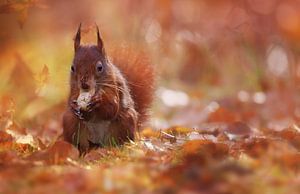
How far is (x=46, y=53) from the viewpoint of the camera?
6746 millimetres

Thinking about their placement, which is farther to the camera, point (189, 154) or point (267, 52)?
point (267, 52)

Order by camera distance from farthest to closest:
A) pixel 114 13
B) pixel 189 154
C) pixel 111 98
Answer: pixel 114 13
pixel 111 98
pixel 189 154

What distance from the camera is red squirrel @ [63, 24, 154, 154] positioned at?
3900 millimetres

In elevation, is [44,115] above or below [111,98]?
below

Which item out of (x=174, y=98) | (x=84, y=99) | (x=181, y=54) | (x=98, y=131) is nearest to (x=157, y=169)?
(x=84, y=99)

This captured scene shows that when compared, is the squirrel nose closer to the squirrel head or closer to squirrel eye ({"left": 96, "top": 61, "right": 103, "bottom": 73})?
the squirrel head

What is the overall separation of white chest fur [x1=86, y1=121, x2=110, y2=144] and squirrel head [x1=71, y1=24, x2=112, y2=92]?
0.60 ft

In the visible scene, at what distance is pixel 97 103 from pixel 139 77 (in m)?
0.61

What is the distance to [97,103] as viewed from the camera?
12.9 ft

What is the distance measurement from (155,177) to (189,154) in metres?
0.41

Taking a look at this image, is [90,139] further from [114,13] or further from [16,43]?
[114,13]

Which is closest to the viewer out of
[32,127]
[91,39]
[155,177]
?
[155,177]

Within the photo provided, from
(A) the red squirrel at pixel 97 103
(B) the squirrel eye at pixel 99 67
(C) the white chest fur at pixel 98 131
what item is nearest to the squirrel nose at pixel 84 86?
(A) the red squirrel at pixel 97 103

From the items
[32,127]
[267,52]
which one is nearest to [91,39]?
[32,127]
